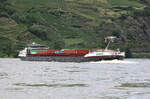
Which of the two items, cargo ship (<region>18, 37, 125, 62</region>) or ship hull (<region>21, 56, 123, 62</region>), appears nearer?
ship hull (<region>21, 56, 123, 62</region>)

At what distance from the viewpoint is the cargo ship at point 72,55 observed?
146 metres

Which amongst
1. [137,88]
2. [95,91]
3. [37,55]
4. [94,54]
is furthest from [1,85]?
[37,55]

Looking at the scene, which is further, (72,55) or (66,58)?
(72,55)

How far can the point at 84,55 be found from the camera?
506 feet

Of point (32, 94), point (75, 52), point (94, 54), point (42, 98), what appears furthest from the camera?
point (75, 52)

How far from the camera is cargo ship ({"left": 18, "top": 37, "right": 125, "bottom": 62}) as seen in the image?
14600 centimetres

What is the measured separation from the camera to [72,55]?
524 ft

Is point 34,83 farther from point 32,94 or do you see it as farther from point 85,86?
point 32,94

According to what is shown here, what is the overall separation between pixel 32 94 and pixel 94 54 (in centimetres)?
10133

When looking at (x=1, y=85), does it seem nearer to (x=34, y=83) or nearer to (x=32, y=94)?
(x=34, y=83)

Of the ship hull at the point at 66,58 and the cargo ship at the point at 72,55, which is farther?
the cargo ship at the point at 72,55

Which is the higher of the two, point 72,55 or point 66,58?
point 72,55

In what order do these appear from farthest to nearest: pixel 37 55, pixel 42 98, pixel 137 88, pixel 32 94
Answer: pixel 37 55 < pixel 137 88 < pixel 32 94 < pixel 42 98

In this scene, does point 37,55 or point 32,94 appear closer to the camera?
point 32,94
